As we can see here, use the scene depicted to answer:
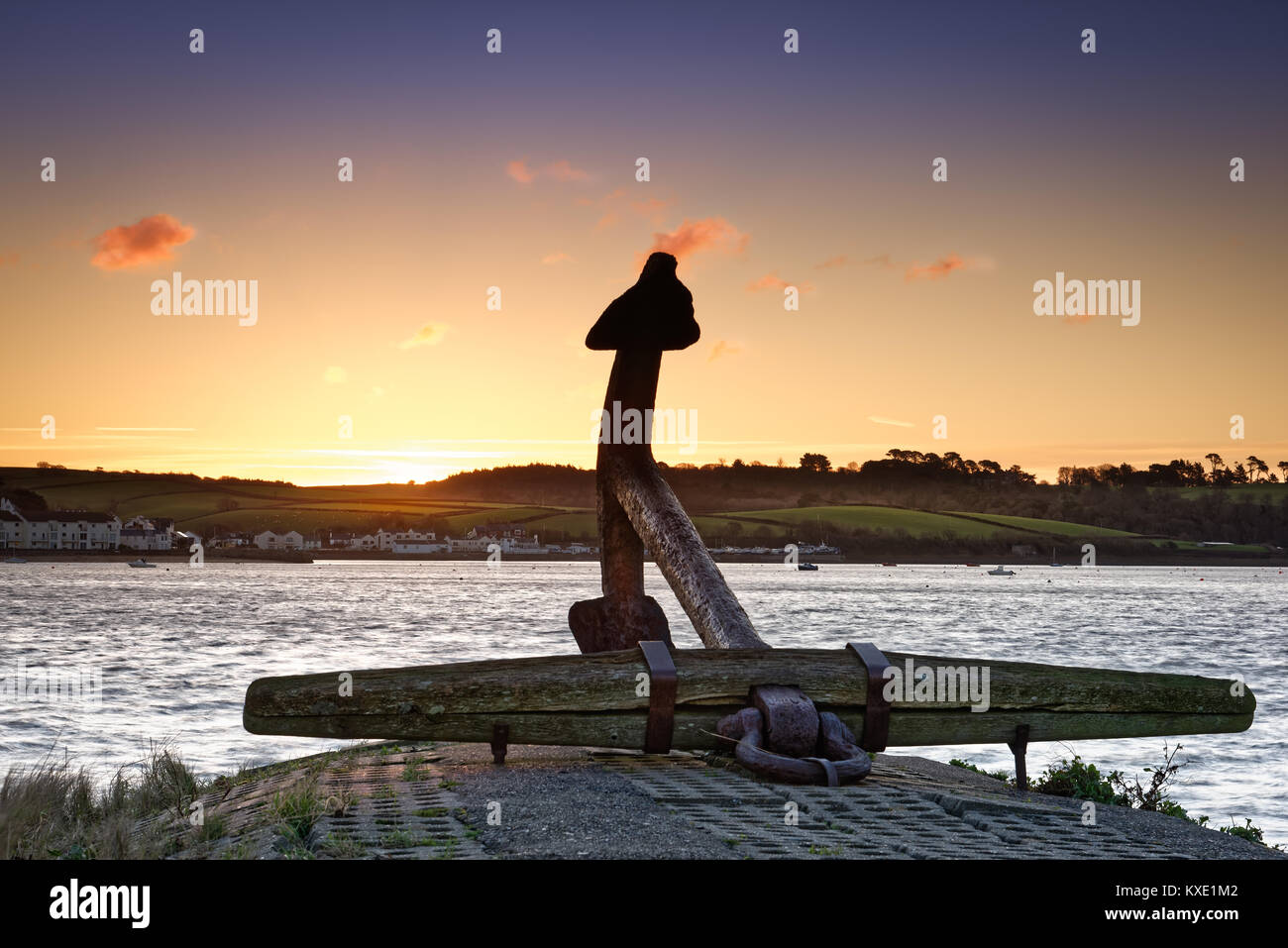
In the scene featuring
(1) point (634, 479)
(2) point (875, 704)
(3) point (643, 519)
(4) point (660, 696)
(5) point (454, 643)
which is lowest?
(5) point (454, 643)

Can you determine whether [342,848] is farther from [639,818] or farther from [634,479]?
[634,479]

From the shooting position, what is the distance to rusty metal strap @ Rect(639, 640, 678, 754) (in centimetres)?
681

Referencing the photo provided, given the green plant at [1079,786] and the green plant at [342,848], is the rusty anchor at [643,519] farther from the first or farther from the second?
the green plant at [342,848]

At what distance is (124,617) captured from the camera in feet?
185

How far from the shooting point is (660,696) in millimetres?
6840

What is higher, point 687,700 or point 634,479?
point 634,479

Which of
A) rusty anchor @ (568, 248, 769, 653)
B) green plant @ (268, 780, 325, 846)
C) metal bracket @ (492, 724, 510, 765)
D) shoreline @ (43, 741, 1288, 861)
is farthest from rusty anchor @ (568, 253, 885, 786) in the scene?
green plant @ (268, 780, 325, 846)

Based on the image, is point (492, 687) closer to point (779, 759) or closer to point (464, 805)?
point (464, 805)

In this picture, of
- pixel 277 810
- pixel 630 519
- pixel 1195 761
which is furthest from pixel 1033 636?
pixel 277 810

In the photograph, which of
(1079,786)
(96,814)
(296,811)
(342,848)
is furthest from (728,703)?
(96,814)

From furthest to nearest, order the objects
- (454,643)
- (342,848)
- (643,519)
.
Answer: (454,643), (643,519), (342,848)

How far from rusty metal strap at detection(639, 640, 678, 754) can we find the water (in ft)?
23.1

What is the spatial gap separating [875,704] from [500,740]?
2.42 meters

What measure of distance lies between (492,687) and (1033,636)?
43962 mm
